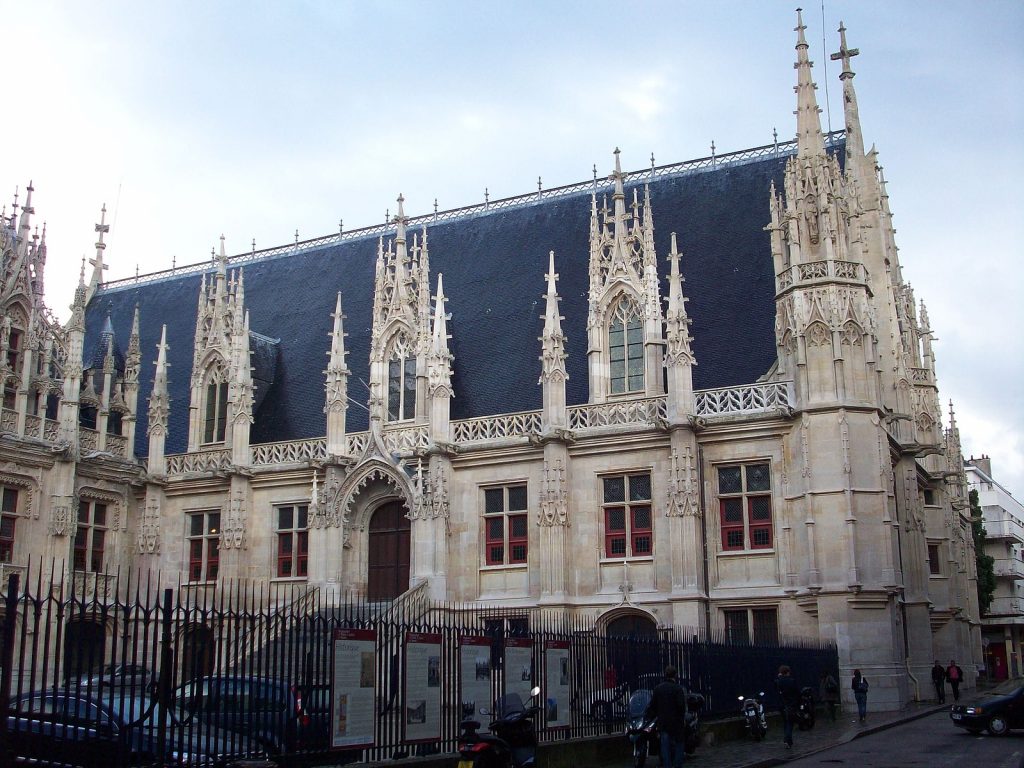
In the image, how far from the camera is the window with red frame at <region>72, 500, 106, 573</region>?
3250 centimetres

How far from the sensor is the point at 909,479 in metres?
31.6

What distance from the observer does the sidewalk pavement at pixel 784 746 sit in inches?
637

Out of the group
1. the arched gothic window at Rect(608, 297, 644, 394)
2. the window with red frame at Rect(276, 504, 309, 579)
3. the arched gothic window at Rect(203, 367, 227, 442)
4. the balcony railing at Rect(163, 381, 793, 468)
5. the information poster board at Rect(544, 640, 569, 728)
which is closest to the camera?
the information poster board at Rect(544, 640, 569, 728)

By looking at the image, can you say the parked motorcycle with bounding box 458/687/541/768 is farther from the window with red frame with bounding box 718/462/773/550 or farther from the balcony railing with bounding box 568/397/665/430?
the balcony railing with bounding box 568/397/665/430

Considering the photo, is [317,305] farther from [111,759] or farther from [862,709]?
[111,759]

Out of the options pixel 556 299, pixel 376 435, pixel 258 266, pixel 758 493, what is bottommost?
pixel 758 493

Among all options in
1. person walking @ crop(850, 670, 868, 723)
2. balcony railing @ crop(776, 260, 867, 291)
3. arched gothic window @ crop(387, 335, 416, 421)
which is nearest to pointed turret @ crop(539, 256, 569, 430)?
arched gothic window @ crop(387, 335, 416, 421)

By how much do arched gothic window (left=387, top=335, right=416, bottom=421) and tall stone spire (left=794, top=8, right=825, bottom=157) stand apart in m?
12.7

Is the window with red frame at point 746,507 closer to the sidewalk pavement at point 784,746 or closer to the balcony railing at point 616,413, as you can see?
the balcony railing at point 616,413

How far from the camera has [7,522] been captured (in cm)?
3003

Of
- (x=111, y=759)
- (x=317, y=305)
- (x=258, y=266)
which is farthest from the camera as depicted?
(x=258, y=266)

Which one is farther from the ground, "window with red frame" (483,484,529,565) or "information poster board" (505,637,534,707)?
"window with red frame" (483,484,529,565)

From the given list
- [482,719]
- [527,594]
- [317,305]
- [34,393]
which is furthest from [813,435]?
[34,393]

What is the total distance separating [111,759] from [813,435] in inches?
781
